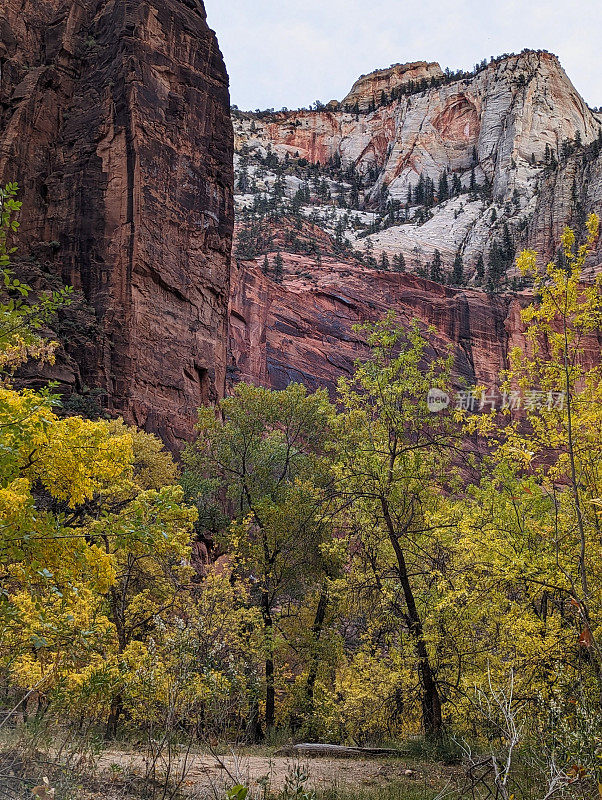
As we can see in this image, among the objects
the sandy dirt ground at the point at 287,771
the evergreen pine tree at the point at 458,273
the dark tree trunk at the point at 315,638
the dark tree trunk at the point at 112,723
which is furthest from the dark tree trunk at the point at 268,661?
the evergreen pine tree at the point at 458,273

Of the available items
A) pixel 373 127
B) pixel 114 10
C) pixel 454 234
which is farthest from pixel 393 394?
pixel 373 127

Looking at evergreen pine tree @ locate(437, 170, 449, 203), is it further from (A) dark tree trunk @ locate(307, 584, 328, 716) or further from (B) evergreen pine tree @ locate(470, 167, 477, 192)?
(A) dark tree trunk @ locate(307, 584, 328, 716)

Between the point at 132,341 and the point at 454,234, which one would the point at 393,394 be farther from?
the point at 454,234

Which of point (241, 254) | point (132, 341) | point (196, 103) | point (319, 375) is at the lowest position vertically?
point (319, 375)

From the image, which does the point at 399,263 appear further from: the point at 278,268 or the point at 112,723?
the point at 112,723

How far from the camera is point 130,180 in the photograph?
3403cm

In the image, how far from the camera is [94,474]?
279 inches

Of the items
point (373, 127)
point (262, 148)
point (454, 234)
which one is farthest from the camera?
point (373, 127)

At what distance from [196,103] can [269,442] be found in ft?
87.8

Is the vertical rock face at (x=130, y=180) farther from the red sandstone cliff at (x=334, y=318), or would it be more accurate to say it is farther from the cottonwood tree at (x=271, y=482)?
the cottonwood tree at (x=271, y=482)

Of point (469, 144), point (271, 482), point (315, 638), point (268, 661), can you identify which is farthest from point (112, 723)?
point (469, 144)

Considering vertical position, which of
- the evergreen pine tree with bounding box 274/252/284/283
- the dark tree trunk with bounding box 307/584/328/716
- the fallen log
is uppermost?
the evergreen pine tree with bounding box 274/252/284/283

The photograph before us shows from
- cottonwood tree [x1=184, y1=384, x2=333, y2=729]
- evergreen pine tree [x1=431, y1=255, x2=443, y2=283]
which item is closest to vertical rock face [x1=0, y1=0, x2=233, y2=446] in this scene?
cottonwood tree [x1=184, y1=384, x2=333, y2=729]

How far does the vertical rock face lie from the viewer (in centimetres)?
3262
